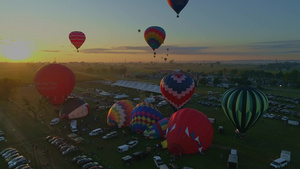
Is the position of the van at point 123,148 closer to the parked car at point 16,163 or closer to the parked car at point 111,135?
the parked car at point 111,135

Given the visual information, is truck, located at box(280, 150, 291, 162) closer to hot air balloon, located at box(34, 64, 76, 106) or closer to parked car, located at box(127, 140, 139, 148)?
parked car, located at box(127, 140, 139, 148)

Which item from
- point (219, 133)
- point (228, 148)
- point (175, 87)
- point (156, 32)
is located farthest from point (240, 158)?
→ point (156, 32)

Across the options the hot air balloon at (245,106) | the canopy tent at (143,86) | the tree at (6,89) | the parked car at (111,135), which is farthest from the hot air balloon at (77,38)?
the hot air balloon at (245,106)

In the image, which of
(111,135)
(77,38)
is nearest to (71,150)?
(111,135)

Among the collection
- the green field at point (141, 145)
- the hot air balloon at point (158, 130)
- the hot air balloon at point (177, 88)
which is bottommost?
the green field at point (141, 145)

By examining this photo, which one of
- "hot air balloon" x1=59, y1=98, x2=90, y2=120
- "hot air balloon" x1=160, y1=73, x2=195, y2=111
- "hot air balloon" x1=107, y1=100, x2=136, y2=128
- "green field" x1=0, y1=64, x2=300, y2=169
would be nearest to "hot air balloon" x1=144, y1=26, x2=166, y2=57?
"hot air balloon" x1=160, y1=73, x2=195, y2=111
